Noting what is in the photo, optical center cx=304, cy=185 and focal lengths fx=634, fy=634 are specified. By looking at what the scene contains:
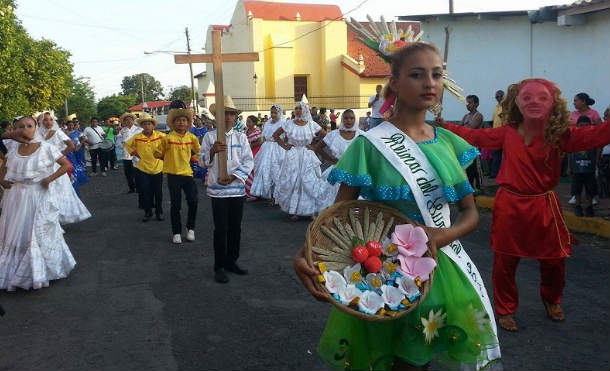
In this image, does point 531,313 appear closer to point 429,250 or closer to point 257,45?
point 429,250

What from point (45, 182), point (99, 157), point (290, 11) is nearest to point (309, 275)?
point (45, 182)

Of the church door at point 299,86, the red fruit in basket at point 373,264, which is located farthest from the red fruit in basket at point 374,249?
the church door at point 299,86

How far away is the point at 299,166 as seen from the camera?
10.8m

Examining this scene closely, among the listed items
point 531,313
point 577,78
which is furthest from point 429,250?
point 577,78

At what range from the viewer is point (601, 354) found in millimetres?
4391

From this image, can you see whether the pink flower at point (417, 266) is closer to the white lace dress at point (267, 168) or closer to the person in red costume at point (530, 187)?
the person in red costume at point (530, 187)

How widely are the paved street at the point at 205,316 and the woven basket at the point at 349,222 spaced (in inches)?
76.5

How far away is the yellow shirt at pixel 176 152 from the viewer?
29.1 ft

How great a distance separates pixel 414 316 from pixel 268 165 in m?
10.3

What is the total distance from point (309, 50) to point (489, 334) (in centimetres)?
4053

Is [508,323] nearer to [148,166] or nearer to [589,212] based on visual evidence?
[589,212]

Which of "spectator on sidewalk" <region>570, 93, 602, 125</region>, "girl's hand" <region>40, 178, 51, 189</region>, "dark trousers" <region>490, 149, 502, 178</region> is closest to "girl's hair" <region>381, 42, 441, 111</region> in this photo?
"girl's hand" <region>40, 178, 51, 189</region>

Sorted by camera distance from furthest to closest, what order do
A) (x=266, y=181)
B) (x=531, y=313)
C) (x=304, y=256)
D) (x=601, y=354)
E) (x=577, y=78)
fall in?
1. (x=577, y=78)
2. (x=266, y=181)
3. (x=531, y=313)
4. (x=601, y=354)
5. (x=304, y=256)

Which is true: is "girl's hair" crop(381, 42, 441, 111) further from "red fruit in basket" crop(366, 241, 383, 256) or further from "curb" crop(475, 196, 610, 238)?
"curb" crop(475, 196, 610, 238)
